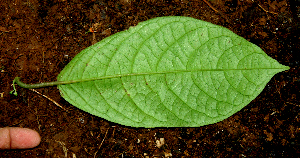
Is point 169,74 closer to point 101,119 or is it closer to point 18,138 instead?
point 101,119

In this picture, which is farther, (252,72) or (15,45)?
(15,45)

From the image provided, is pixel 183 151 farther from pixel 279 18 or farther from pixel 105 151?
pixel 279 18

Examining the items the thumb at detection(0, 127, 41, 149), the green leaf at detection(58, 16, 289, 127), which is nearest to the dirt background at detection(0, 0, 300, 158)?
the thumb at detection(0, 127, 41, 149)

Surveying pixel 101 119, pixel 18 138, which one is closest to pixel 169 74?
pixel 101 119

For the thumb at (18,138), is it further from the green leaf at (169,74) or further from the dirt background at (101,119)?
the green leaf at (169,74)

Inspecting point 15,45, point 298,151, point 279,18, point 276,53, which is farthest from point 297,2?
point 15,45

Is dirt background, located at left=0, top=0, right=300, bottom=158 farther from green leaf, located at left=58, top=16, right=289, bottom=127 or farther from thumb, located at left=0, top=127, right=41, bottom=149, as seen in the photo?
green leaf, located at left=58, top=16, right=289, bottom=127
